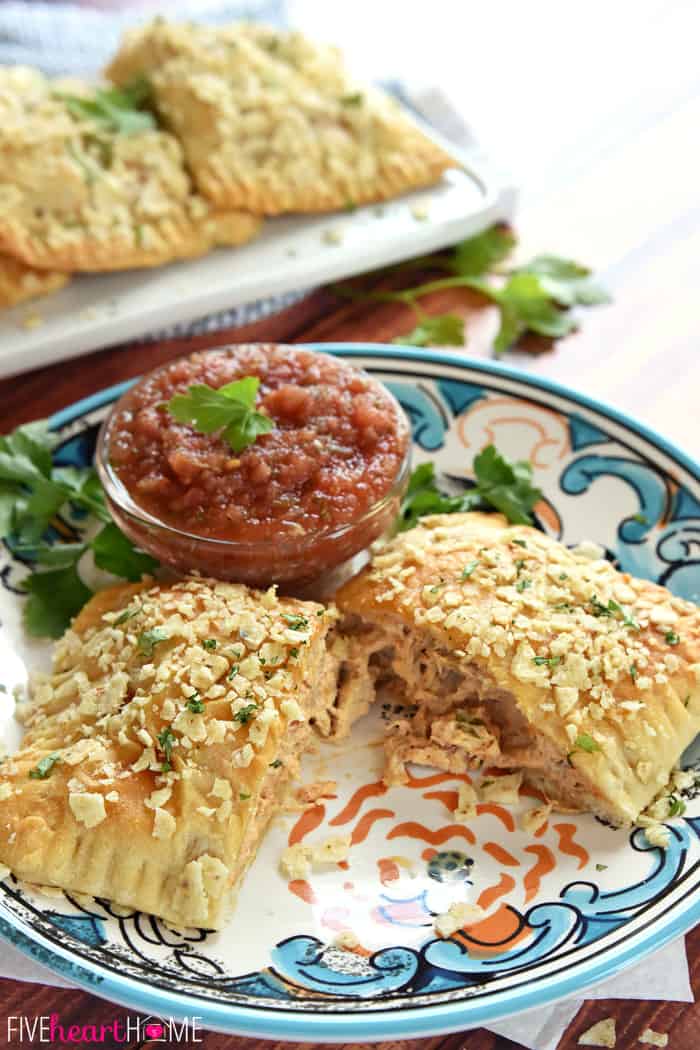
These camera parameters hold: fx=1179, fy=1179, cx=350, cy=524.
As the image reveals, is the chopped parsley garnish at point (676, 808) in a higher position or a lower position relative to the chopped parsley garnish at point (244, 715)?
higher

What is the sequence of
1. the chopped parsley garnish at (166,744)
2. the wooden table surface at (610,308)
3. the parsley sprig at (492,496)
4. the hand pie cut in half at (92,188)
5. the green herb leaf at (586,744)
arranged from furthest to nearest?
the wooden table surface at (610,308)
the hand pie cut in half at (92,188)
the parsley sprig at (492,496)
the green herb leaf at (586,744)
the chopped parsley garnish at (166,744)

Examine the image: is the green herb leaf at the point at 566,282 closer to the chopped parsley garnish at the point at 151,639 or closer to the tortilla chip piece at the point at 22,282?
the tortilla chip piece at the point at 22,282

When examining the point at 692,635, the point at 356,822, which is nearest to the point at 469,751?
the point at 356,822

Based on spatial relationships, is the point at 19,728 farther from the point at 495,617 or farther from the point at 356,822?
the point at 495,617

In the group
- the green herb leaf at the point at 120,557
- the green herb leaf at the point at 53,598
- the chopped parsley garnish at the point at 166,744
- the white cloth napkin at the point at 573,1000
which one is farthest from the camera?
the green herb leaf at the point at 120,557

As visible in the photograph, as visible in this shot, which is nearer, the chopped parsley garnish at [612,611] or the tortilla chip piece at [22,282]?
the chopped parsley garnish at [612,611]

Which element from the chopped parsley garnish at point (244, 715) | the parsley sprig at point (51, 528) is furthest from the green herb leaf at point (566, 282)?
the chopped parsley garnish at point (244, 715)

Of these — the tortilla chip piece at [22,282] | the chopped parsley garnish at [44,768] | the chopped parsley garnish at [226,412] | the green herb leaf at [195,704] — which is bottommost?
the tortilla chip piece at [22,282]
